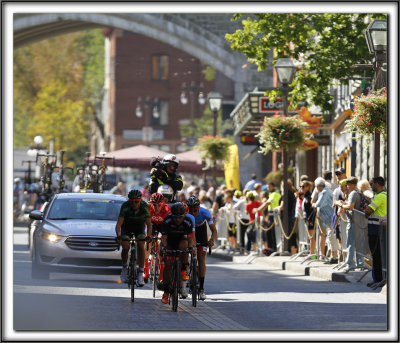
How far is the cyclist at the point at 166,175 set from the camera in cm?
1873

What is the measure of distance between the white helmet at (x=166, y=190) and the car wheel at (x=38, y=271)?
3.00 meters

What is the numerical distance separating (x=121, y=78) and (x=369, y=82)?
68.1 metres

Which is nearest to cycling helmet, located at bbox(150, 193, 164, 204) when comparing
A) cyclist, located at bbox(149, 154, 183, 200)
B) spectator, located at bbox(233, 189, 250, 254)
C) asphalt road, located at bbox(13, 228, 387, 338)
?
cyclist, located at bbox(149, 154, 183, 200)

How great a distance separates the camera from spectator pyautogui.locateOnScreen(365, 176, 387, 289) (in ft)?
65.3

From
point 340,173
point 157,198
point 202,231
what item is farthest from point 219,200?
point 157,198

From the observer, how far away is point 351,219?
2238 centimetres

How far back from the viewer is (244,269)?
27.1 m

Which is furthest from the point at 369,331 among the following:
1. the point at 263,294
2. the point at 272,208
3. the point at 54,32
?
the point at 54,32

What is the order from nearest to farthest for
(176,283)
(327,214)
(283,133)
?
(176,283), (327,214), (283,133)

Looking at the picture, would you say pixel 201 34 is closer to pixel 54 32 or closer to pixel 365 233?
pixel 54 32

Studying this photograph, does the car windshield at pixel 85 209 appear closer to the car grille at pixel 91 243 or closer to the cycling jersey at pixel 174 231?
the car grille at pixel 91 243

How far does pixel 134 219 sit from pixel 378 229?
15.0 feet

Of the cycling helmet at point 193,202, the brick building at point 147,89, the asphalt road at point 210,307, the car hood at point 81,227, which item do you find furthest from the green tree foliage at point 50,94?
the cycling helmet at point 193,202

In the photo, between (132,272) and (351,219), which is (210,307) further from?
(351,219)
